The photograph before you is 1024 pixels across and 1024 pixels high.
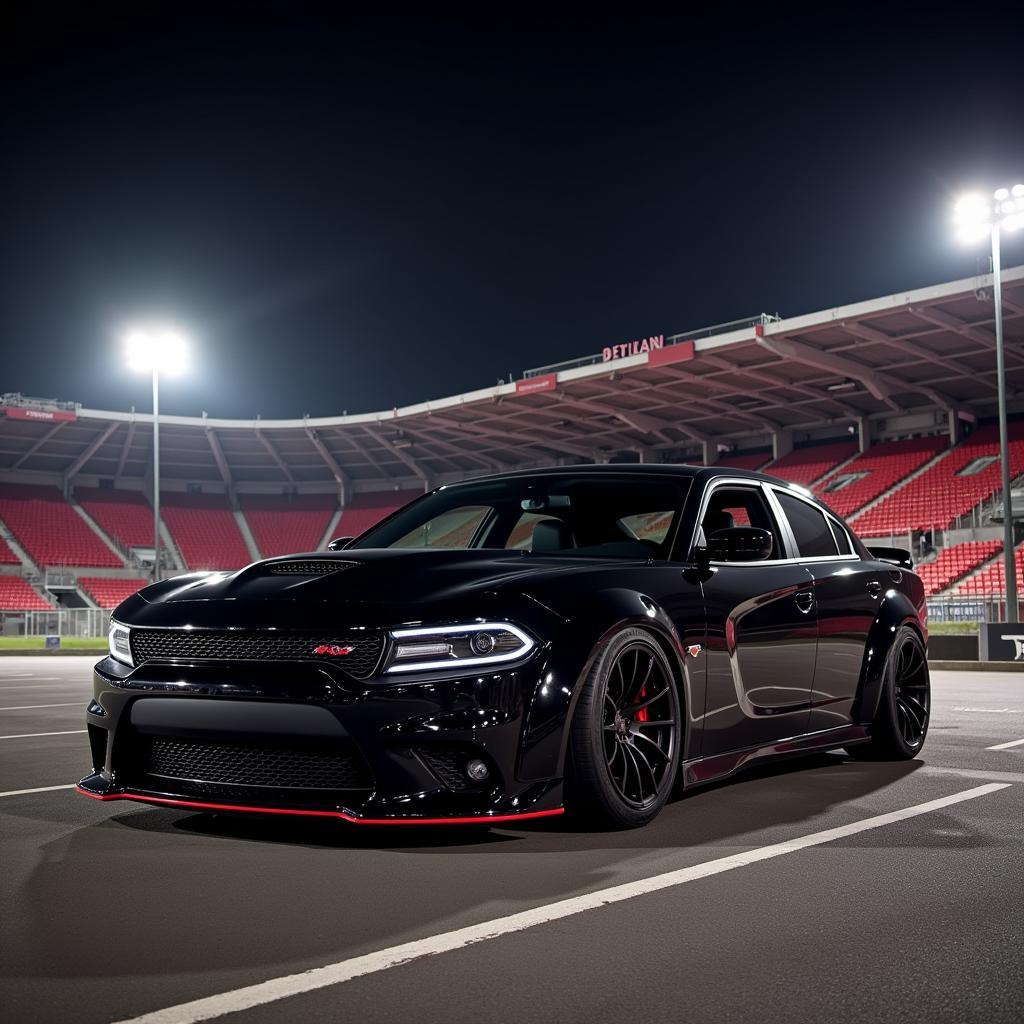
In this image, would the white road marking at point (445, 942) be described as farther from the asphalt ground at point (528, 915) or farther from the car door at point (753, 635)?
the car door at point (753, 635)

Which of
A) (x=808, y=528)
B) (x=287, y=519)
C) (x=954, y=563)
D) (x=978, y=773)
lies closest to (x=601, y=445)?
(x=287, y=519)

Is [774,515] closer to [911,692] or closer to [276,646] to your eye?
[911,692]

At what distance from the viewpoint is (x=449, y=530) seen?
18.7ft

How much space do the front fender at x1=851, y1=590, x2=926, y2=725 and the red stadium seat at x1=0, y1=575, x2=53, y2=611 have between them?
41587mm

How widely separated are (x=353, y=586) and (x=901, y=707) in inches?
150

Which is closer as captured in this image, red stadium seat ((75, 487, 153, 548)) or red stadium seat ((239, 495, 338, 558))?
red stadium seat ((75, 487, 153, 548))

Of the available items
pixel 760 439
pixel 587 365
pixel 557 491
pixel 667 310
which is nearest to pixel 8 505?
pixel 587 365

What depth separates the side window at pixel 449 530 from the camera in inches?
220

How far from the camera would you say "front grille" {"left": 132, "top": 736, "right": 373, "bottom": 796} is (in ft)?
13.3

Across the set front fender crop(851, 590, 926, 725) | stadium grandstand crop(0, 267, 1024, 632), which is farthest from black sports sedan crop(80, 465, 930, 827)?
stadium grandstand crop(0, 267, 1024, 632)

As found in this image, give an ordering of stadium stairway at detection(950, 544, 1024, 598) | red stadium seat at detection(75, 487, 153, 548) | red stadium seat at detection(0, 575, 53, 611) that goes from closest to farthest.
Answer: stadium stairway at detection(950, 544, 1024, 598), red stadium seat at detection(0, 575, 53, 611), red stadium seat at detection(75, 487, 153, 548)

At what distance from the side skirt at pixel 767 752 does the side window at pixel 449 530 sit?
1444 mm

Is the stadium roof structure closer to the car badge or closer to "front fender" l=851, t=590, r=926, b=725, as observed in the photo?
"front fender" l=851, t=590, r=926, b=725

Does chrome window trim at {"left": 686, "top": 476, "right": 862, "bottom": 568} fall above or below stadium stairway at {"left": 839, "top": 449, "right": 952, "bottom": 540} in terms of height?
below
